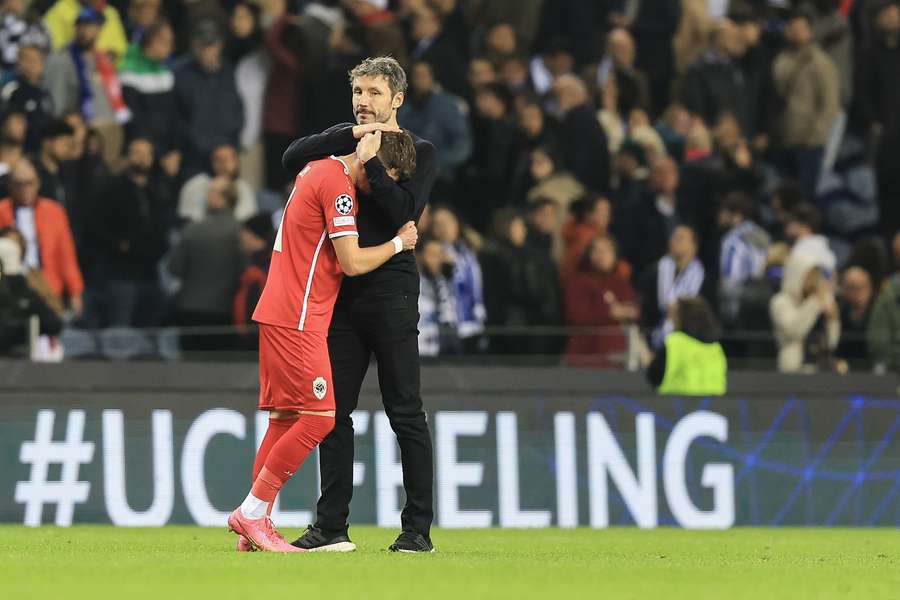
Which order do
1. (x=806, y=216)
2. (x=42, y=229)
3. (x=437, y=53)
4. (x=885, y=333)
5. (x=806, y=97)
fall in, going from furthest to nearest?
1. (x=806, y=97)
2. (x=437, y=53)
3. (x=806, y=216)
4. (x=885, y=333)
5. (x=42, y=229)

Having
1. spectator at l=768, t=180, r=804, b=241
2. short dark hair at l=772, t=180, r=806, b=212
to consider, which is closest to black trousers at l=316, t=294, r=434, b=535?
spectator at l=768, t=180, r=804, b=241

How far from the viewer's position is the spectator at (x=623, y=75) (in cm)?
1823

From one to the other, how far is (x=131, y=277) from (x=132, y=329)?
0.69 metres

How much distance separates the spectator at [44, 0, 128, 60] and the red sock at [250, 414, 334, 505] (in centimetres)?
913

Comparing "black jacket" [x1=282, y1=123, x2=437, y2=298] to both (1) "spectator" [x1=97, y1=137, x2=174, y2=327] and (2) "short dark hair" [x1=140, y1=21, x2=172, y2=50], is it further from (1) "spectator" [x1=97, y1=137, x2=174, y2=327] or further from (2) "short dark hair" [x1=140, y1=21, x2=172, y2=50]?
(2) "short dark hair" [x1=140, y1=21, x2=172, y2=50]

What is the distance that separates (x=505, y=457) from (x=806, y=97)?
715 centimetres

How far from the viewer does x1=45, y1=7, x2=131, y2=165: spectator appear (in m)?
16.6

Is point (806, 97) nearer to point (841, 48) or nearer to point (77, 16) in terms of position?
point (841, 48)

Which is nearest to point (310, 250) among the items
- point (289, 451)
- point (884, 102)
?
point (289, 451)

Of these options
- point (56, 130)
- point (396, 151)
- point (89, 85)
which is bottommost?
point (396, 151)

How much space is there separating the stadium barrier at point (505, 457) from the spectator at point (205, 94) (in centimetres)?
385

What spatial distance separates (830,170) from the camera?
729 inches

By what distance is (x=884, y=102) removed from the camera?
18.7 metres

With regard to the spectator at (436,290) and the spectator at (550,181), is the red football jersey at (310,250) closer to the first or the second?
the spectator at (436,290)
